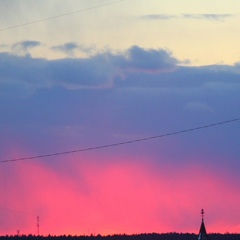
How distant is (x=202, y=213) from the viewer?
159 metres

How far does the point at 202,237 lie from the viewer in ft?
519

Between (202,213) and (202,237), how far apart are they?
302 centimetres
